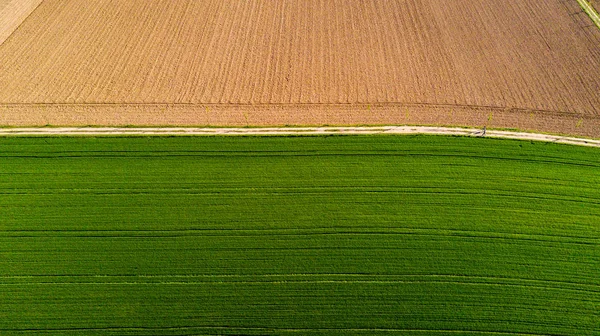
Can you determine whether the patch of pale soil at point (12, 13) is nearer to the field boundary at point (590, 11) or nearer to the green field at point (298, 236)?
the green field at point (298, 236)

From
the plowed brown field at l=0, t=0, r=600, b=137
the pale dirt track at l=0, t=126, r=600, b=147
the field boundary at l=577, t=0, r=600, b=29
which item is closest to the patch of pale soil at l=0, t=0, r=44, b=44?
the plowed brown field at l=0, t=0, r=600, b=137

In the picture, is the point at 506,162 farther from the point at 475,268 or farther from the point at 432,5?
the point at 432,5

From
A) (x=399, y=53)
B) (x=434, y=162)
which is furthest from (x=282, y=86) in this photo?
(x=434, y=162)

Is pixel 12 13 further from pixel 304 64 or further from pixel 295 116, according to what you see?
pixel 295 116

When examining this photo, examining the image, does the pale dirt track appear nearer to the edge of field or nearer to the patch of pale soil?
the edge of field

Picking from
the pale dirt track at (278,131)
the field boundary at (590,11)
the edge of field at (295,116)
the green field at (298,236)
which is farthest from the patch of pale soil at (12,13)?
the field boundary at (590,11)
